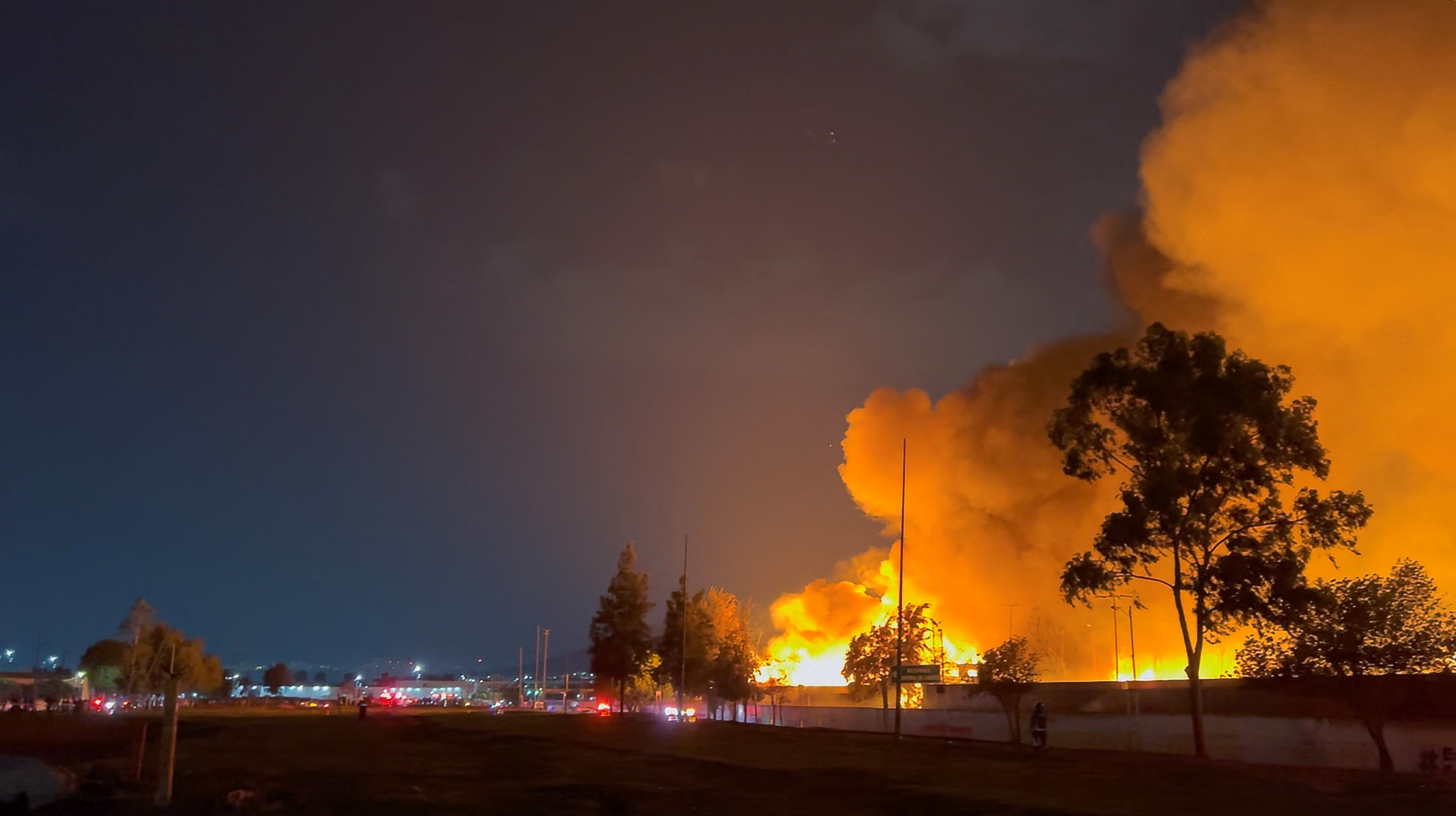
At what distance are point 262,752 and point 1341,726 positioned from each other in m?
27.4

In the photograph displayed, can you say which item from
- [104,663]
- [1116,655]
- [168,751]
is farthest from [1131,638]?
[104,663]

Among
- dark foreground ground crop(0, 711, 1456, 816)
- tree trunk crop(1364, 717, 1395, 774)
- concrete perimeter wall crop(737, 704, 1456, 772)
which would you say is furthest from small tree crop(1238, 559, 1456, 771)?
dark foreground ground crop(0, 711, 1456, 816)

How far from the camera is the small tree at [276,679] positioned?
541 ft

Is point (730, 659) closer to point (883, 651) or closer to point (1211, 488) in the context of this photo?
point (883, 651)

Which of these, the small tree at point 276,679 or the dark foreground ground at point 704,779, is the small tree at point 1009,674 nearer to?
the dark foreground ground at point 704,779

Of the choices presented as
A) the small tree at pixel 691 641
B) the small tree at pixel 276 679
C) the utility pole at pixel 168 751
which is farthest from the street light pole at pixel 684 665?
the small tree at pixel 276 679

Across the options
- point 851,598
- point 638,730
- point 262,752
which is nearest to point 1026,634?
point 851,598

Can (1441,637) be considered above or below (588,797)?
above

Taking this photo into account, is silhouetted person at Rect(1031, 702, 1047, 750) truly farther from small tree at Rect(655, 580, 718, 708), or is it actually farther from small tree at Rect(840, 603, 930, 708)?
small tree at Rect(655, 580, 718, 708)

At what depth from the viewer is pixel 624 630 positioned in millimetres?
71812

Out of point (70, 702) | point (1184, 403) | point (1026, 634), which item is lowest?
point (70, 702)

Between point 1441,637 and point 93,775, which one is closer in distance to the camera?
point 93,775

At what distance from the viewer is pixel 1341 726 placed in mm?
30719

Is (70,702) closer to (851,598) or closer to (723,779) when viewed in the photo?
(851,598)
